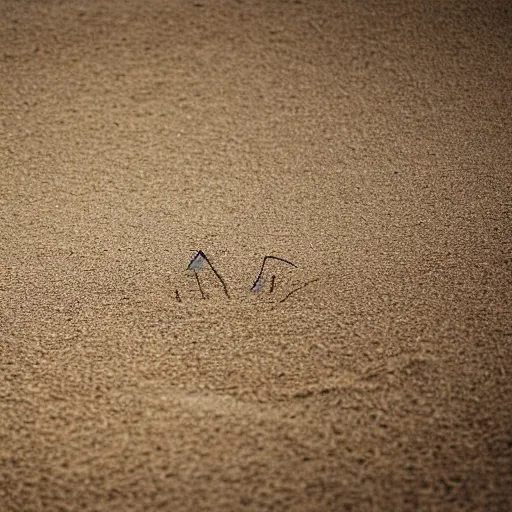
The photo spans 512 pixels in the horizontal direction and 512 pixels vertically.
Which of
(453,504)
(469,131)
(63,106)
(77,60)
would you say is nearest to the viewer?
(453,504)

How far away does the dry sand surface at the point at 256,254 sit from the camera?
129 centimetres

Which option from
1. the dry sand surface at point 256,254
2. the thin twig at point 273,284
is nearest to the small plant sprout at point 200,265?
the dry sand surface at point 256,254

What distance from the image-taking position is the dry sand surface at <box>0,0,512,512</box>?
4.24 feet

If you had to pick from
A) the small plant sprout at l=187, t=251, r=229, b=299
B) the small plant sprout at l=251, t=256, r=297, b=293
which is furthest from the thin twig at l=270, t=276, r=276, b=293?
the small plant sprout at l=187, t=251, r=229, b=299

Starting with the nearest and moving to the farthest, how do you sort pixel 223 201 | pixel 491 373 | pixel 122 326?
1. pixel 491 373
2. pixel 122 326
3. pixel 223 201

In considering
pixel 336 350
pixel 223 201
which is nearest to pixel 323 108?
pixel 223 201

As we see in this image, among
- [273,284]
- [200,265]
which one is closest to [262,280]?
[273,284]

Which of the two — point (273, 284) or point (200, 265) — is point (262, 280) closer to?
point (273, 284)

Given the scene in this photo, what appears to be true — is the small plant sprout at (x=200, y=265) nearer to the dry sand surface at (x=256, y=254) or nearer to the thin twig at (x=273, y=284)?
the dry sand surface at (x=256, y=254)

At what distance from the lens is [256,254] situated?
188 cm

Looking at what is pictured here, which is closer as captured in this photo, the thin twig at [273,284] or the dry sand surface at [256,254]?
the dry sand surface at [256,254]

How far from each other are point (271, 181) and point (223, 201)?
21 cm

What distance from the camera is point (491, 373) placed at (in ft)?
4.72

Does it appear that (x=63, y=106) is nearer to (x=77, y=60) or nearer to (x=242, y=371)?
(x=77, y=60)
